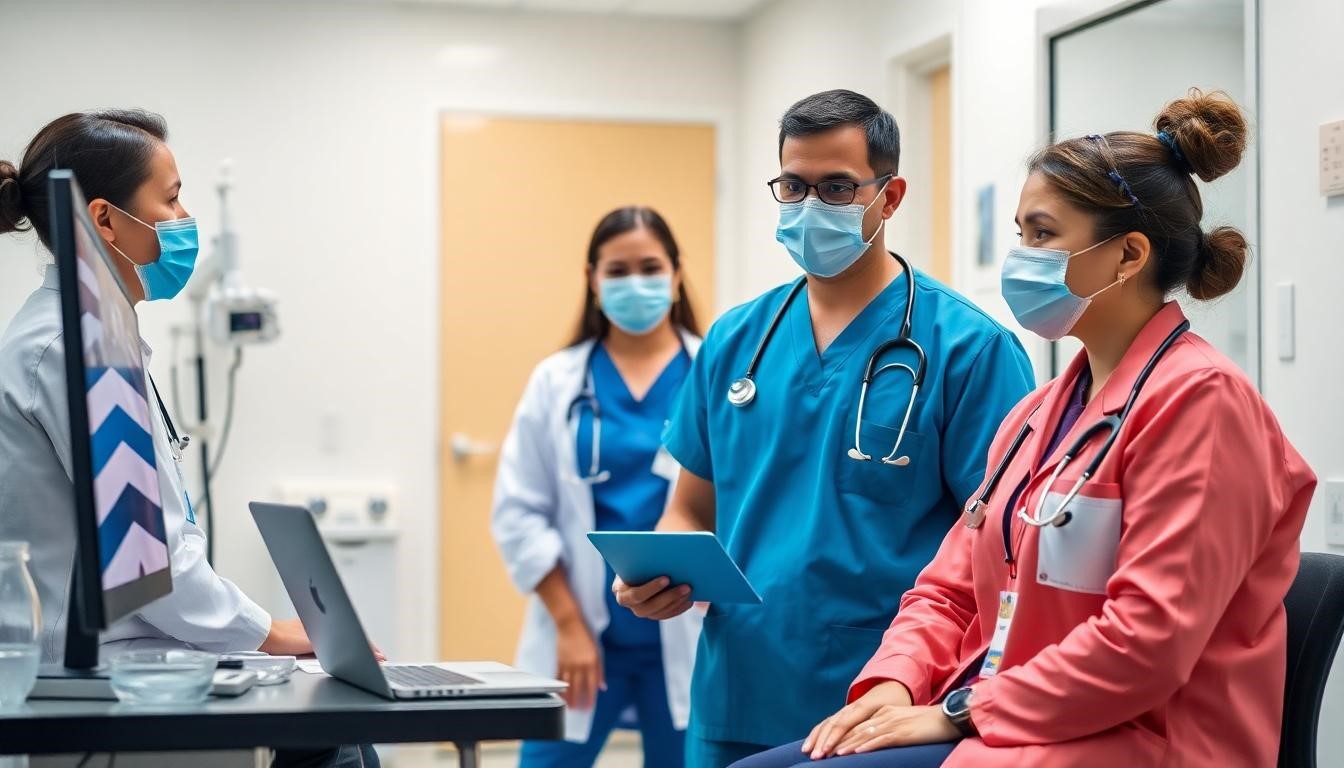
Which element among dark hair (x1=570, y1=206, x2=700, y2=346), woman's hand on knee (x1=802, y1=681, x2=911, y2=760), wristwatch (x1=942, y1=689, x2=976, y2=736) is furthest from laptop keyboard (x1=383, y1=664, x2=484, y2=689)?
dark hair (x1=570, y1=206, x2=700, y2=346)

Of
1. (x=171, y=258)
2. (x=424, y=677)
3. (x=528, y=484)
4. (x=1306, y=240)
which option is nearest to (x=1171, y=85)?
(x=1306, y=240)

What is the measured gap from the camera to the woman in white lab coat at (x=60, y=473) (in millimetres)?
1428

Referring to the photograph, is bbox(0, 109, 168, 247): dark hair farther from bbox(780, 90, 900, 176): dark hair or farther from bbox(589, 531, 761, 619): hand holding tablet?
bbox(780, 90, 900, 176): dark hair

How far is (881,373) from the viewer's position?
1.84m

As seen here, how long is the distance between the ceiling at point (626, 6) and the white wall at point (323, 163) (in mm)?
41

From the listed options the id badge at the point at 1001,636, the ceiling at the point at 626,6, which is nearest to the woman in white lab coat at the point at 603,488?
the id badge at the point at 1001,636

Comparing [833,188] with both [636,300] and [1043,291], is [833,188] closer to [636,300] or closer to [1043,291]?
[1043,291]

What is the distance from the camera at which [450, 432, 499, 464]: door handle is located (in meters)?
4.42

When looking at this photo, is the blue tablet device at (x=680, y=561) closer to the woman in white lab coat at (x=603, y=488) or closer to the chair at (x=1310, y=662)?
the chair at (x=1310, y=662)

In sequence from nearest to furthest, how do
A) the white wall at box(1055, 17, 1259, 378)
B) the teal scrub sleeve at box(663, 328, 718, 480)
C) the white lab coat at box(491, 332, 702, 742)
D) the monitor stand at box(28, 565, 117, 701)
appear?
the monitor stand at box(28, 565, 117, 701), the teal scrub sleeve at box(663, 328, 718, 480), the white wall at box(1055, 17, 1259, 378), the white lab coat at box(491, 332, 702, 742)

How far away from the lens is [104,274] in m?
1.26

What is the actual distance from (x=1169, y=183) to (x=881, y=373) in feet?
1.55

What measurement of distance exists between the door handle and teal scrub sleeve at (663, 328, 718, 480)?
2.45m

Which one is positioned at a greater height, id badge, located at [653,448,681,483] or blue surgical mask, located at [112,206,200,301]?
blue surgical mask, located at [112,206,200,301]
